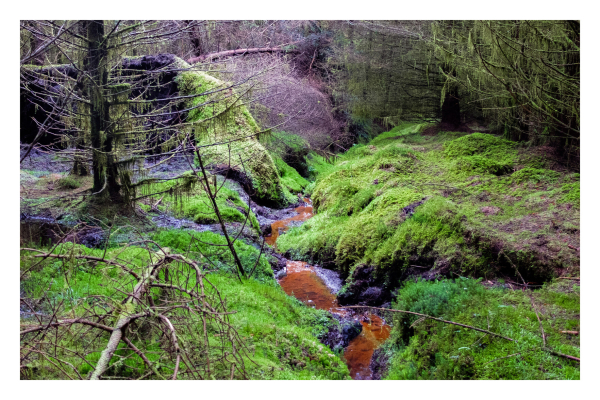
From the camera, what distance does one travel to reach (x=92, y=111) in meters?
3.98

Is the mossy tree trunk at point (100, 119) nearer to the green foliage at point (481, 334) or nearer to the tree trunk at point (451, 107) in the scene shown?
the green foliage at point (481, 334)

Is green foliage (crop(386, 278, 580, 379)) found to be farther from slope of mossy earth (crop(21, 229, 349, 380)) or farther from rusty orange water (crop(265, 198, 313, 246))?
rusty orange water (crop(265, 198, 313, 246))

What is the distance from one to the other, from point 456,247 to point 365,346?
123cm

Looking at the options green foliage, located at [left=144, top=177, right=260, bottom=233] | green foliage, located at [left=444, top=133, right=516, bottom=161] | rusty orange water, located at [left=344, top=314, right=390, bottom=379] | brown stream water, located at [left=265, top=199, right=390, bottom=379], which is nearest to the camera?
rusty orange water, located at [left=344, top=314, right=390, bottom=379]

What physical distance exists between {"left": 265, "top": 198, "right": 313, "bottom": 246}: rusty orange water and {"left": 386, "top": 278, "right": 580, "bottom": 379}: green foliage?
2865mm

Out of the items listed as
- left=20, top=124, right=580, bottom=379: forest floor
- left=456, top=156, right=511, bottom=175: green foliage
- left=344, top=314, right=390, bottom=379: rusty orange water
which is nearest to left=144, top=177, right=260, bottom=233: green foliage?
left=20, top=124, right=580, bottom=379: forest floor

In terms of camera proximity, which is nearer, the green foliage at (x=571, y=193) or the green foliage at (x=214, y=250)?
the green foliage at (x=571, y=193)

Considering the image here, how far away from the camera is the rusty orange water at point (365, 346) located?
2.98 meters

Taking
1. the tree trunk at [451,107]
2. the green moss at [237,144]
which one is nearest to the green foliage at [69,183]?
the green moss at [237,144]

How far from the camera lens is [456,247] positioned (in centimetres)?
360

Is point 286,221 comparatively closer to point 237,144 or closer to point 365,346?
point 237,144

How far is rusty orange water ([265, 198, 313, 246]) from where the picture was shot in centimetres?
574

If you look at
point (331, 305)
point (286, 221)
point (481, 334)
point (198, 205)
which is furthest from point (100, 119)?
point (481, 334)
